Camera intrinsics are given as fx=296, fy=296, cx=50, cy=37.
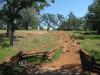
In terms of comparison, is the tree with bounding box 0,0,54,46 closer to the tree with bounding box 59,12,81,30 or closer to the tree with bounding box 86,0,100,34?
the tree with bounding box 86,0,100,34

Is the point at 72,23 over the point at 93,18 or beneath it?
beneath

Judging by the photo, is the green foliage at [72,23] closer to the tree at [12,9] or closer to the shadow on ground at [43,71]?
the tree at [12,9]

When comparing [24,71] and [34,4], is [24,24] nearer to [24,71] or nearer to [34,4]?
[34,4]

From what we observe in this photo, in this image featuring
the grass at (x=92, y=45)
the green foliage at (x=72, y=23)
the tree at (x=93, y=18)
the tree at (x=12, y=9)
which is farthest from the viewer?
the green foliage at (x=72, y=23)

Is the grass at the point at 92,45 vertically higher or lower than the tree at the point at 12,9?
lower

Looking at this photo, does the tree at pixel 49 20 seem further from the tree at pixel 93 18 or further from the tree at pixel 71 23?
the tree at pixel 93 18

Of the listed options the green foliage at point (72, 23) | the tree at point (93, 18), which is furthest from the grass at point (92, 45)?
the green foliage at point (72, 23)

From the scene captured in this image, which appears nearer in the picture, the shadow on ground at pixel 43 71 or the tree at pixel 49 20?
the shadow on ground at pixel 43 71

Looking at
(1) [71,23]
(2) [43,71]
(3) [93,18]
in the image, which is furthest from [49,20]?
(2) [43,71]

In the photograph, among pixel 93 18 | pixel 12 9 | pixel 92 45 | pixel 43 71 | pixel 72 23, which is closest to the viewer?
pixel 43 71

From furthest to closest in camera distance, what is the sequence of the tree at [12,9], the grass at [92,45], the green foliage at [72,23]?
1. the green foliage at [72,23]
2. the tree at [12,9]
3. the grass at [92,45]

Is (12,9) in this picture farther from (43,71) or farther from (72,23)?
(72,23)

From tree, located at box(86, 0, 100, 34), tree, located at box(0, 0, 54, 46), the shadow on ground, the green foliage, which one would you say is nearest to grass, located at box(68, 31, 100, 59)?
the shadow on ground

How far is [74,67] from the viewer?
54.6ft
